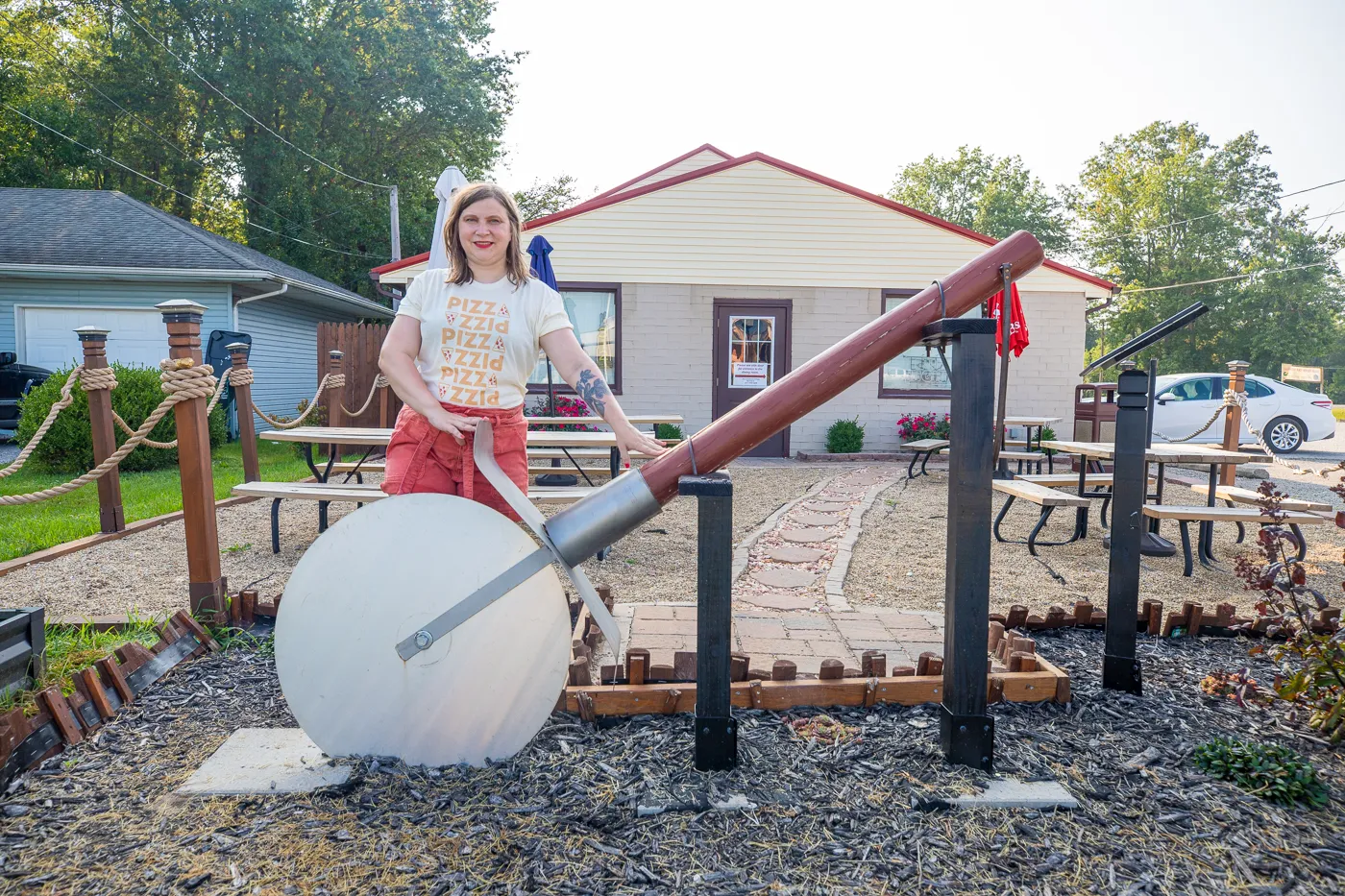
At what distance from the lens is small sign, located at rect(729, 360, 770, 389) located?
13.4 meters

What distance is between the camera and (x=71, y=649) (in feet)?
9.84

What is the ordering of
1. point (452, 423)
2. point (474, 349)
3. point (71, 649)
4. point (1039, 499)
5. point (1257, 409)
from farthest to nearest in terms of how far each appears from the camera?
1. point (1257, 409)
2. point (1039, 499)
3. point (71, 649)
4. point (474, 349)
5. point (452, 423)

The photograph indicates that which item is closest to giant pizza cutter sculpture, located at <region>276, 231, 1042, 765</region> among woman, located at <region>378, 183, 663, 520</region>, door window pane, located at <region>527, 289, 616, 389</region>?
woman, located at <region>378, 183, 663, 520</region>

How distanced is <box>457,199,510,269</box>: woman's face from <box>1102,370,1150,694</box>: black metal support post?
7.20ft

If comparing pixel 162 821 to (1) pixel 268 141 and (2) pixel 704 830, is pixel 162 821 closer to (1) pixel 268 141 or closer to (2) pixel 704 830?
(2) pixel 704 830

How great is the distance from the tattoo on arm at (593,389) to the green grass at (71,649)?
195cm

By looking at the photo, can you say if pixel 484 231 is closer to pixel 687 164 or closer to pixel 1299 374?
pixel 687 164

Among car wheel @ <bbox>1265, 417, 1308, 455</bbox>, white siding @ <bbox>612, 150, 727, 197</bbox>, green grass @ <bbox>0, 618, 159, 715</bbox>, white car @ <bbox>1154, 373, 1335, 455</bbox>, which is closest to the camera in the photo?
green grass @ <bbox>0, 618, 159, 715</bbox>

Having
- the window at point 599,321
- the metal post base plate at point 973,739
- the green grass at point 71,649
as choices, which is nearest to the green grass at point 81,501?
the green grass at point 71,649

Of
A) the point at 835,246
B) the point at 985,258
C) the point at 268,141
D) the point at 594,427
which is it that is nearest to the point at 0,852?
the point at 985,258

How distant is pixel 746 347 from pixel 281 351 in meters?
11.2

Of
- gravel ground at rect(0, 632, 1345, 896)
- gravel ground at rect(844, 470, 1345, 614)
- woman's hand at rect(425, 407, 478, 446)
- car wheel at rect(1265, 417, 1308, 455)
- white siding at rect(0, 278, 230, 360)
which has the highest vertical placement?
white siding at rect(0, 278, 230, 360)

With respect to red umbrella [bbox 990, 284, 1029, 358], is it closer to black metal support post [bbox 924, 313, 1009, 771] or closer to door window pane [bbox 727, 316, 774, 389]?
black metal support post [bbox 924, 313, 1009, 771]

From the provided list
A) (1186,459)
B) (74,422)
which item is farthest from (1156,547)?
(74,422)
